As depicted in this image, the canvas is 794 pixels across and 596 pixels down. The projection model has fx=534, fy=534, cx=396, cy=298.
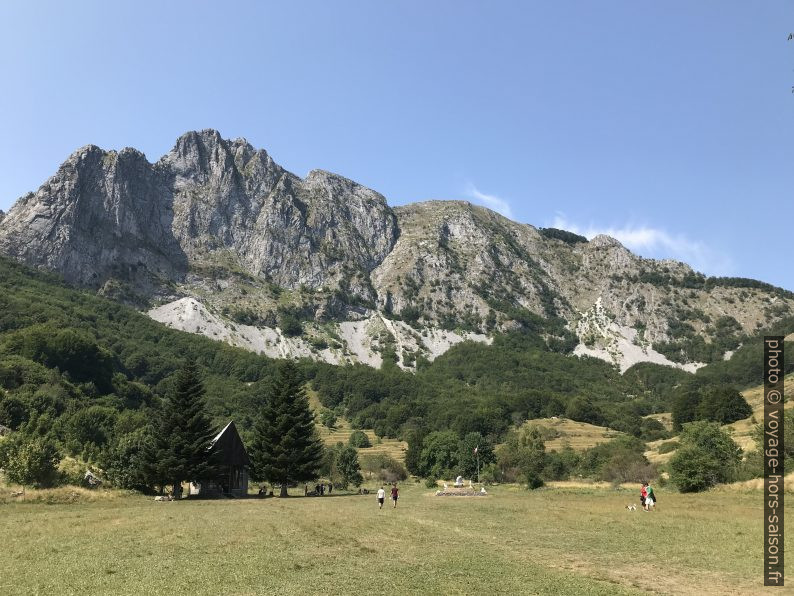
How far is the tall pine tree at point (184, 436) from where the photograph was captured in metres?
51.8

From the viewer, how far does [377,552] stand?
21125 millimetres

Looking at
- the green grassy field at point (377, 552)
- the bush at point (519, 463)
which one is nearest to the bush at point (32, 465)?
the green grassy field at point (377, 552)

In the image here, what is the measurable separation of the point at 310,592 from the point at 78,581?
688 centimetres

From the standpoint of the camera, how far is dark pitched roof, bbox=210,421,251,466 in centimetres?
5928

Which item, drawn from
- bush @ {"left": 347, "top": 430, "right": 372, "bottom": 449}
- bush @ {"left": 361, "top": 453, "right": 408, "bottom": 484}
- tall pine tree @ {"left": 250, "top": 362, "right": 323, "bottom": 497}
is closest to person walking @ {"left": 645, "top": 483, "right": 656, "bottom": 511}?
tall pine tree @ {"left": 250, "top": 362, "right": 323, "bottom": 497}

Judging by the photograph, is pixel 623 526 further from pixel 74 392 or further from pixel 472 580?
pixel 74 392

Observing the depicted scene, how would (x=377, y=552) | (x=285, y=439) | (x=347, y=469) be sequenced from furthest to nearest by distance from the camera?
(x=347, y=469) < (x=285, y=439) < (x=377, y=552)

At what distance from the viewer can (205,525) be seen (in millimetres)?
28359

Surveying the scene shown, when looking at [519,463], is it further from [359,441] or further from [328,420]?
[328,420]

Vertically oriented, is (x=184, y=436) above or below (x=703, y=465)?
below

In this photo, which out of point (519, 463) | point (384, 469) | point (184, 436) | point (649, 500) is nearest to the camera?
point (649, 500)

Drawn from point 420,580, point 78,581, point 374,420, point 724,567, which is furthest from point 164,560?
point 374,420

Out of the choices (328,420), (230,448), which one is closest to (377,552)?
(230,448)

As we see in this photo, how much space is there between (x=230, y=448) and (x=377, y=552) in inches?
1807
